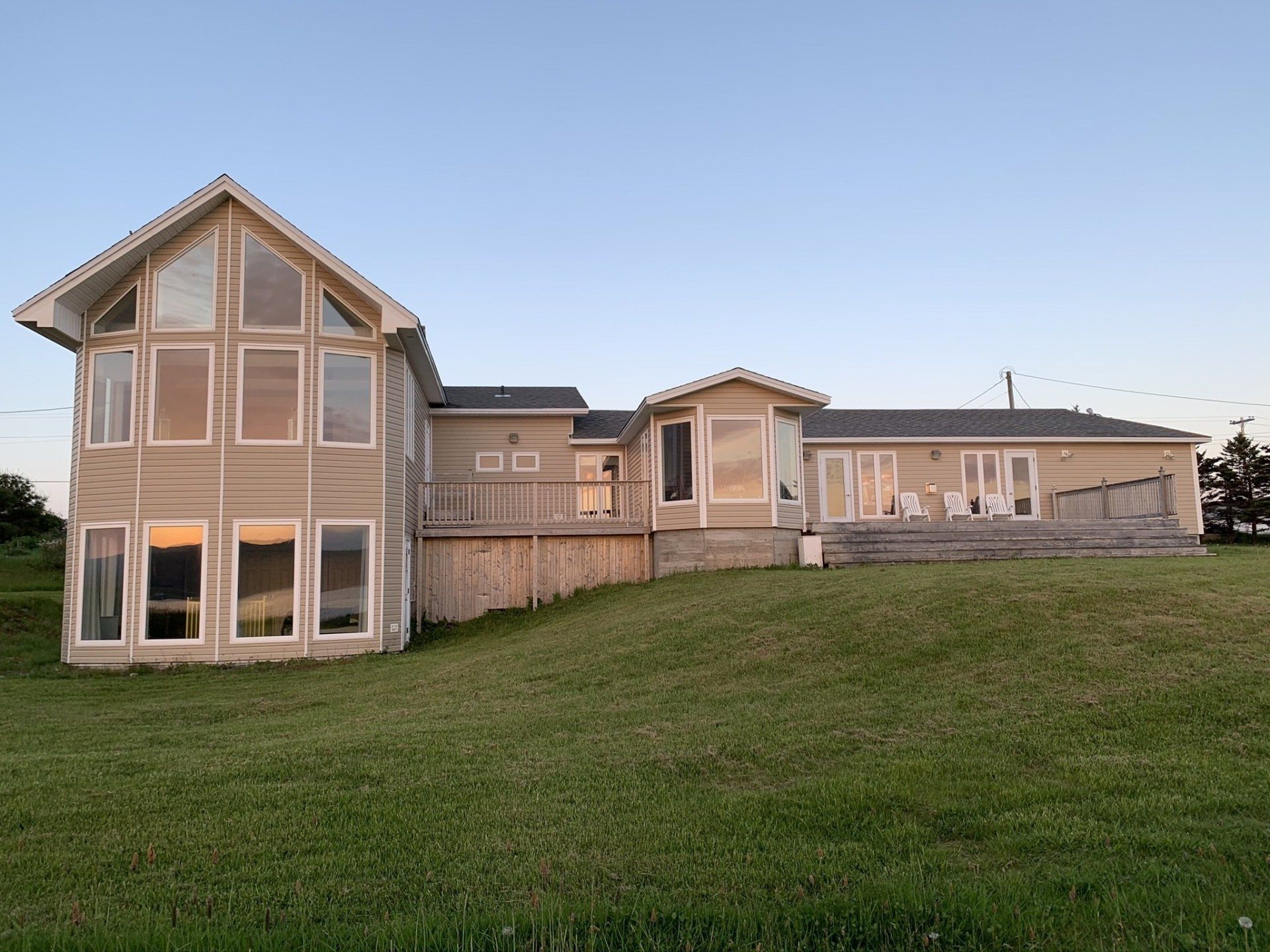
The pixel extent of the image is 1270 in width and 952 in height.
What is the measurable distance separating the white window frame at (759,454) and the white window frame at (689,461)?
236 millimetres

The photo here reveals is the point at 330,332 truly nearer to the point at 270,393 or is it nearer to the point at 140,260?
the point at 270,393

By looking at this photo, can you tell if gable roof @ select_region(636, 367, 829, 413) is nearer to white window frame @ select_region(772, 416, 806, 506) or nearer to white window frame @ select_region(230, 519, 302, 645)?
white window frame @ select_region(772, 416, 806, 506)

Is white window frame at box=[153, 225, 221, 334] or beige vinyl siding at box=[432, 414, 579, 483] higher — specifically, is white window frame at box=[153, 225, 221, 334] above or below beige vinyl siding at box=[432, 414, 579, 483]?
above

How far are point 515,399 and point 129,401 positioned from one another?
9.66 m

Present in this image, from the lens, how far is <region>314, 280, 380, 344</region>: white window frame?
15.0 meters

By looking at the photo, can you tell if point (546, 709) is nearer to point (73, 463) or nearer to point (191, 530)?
point (191, 530)

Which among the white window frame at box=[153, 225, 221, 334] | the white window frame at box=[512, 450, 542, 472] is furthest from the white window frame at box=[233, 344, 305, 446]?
the white window frame at box=[512, 450, 542, 472]

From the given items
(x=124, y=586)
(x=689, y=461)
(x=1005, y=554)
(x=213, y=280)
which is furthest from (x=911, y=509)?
(x=124, y=586)

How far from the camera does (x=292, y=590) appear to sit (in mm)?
14438

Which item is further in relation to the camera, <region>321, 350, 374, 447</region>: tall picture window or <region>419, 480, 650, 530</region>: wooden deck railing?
<region>419, 480, 650, 530</region>: wooden deck railing

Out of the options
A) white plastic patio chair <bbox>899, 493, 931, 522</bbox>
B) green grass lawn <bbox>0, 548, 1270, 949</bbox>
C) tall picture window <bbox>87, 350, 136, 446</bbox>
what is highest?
tall picture window <bbox>87, 350, 136, 446</bbox>

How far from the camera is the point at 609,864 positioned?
13.2ft

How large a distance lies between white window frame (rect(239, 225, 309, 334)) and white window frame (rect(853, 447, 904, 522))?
14.5 metres

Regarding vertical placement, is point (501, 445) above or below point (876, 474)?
above
